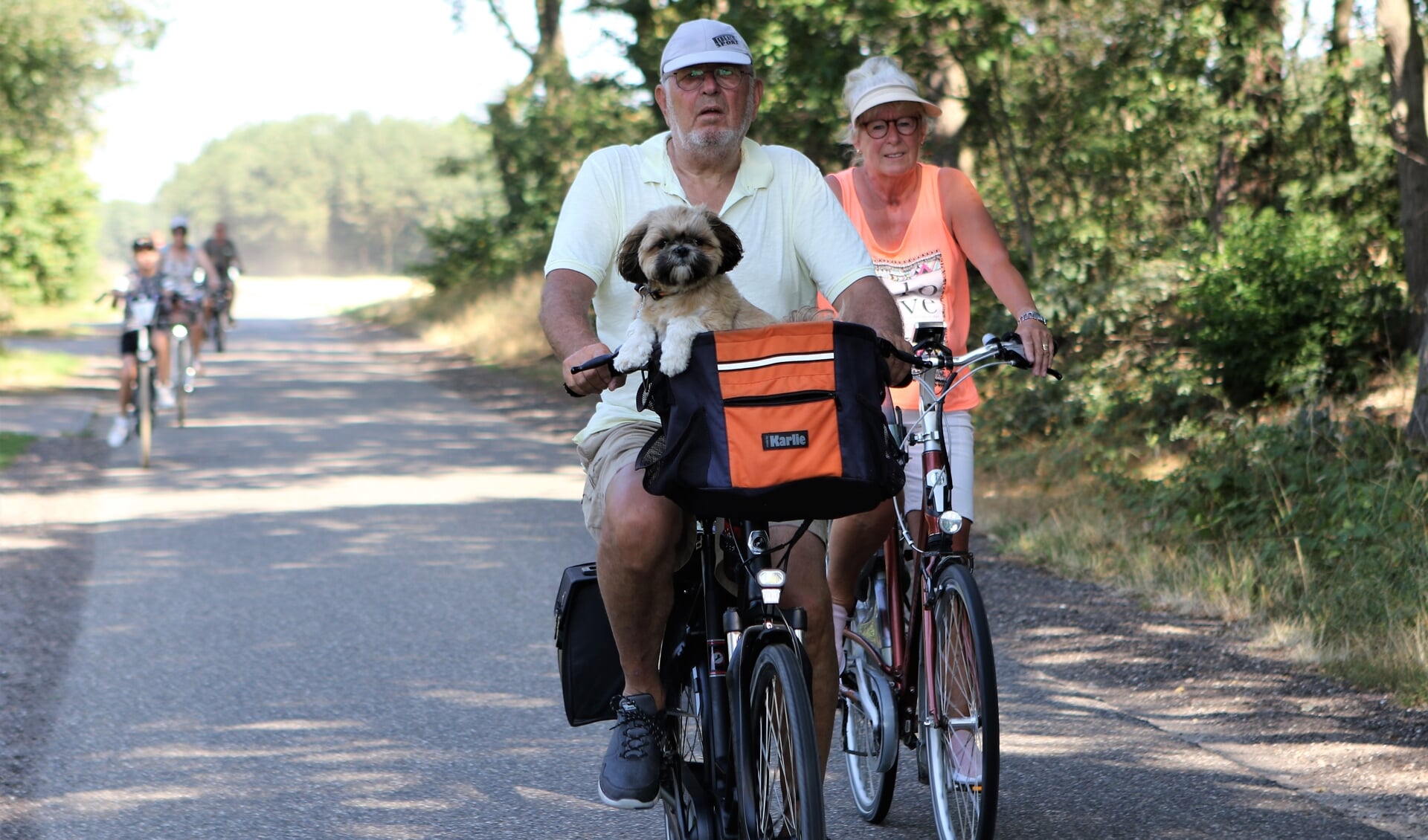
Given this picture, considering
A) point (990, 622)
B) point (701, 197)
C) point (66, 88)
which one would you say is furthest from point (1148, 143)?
point (66, 88)

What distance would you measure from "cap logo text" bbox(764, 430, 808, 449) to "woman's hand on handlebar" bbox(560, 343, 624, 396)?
379 mm

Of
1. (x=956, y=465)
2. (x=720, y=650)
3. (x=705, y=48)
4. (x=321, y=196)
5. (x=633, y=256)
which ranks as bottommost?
(x=720, y=650)

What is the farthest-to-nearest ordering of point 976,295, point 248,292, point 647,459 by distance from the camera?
1. point 248,292
2. point 976,295
3. point 647,459

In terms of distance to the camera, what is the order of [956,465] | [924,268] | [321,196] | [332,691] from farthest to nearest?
[321,196], [332,691], [924,268], [956,465]

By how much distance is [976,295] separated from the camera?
11.4 m

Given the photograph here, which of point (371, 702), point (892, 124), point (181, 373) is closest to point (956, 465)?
point (892, 124)

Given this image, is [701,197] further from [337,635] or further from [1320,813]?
[337,635]

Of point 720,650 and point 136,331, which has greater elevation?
point 136,331

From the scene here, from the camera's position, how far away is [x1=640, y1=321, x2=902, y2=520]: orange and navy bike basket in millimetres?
2900

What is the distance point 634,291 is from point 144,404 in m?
9.55

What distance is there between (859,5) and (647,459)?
8.05 meters

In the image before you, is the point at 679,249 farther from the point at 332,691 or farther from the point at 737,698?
the point at 332,691

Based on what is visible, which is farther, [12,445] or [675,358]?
[12,445]

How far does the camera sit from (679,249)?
316 centimetres
